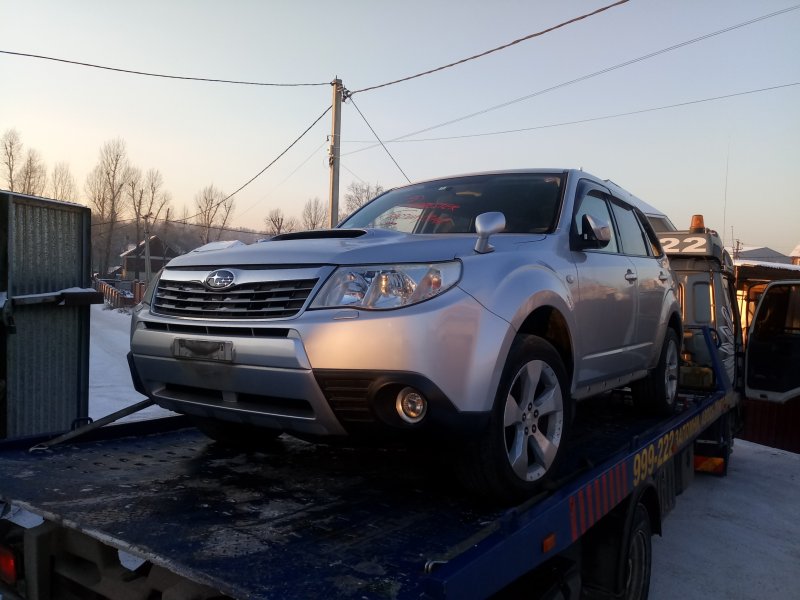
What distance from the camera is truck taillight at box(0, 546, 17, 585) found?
256 cm

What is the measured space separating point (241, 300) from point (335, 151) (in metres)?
15.8

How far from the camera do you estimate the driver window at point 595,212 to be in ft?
11.9

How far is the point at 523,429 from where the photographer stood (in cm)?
273

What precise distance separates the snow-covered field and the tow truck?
75 centimetres

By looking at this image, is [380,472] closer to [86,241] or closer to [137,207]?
[86,241]

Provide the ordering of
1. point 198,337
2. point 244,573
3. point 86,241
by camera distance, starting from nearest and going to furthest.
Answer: point 244,573 < point 198,337 < point 86,241

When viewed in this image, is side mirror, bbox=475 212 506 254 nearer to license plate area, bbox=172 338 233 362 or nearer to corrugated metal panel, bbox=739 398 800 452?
license plate area, bbox=172 338 233 362

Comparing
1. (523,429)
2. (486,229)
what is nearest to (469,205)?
(486,229)

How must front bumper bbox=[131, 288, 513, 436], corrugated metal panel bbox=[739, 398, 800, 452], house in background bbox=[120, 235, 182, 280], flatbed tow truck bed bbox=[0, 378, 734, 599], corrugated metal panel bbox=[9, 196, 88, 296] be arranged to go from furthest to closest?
1. house in background bbox=[120, 235, 182, 280]
2. corrugated metal panel bbox=[739, 398, 800, 452]
3. corrugated metal panel bbox=[9, 196, 88, 296]
4. front bumper bbox=[131, 288, 513, 436]
5. flatbed tow truck bed bbox=[0, 378, 734, 599]

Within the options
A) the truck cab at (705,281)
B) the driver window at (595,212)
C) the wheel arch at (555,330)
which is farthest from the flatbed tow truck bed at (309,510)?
the truck cab at (705,281)

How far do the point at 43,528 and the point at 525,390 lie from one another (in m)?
1.96

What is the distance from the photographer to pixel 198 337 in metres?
2.68

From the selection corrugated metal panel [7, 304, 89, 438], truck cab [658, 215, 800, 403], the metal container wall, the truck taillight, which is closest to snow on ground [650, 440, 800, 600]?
truck cab [658, 215, 800, 403]

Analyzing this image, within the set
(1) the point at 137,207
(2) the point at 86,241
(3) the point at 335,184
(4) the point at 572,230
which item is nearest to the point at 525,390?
(4) the point at 572,230
